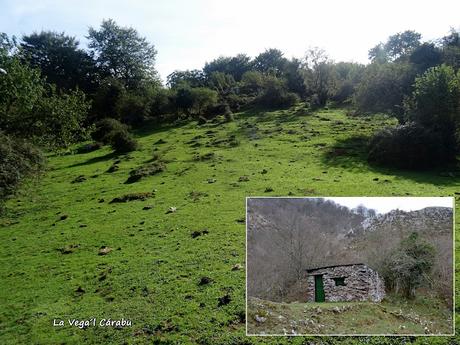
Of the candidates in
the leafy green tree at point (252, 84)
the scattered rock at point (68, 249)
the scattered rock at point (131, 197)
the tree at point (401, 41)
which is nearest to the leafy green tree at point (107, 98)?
the leafy green tree at point (252, 84)

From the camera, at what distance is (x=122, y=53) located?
78.0 meters

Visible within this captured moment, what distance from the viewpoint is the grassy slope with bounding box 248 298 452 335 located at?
1308cm

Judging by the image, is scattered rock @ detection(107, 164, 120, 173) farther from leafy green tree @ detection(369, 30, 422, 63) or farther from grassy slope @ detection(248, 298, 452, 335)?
leafy green tree @ detection(369, 30, 422, 63)

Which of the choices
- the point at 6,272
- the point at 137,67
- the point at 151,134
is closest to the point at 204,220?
the point at 6,272

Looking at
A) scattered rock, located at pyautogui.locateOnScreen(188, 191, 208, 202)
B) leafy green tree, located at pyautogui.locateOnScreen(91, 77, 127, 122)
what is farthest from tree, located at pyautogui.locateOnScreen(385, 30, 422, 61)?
scattered rock, located at pyautogui.locateOnScreen(188, 191, 208, 202)

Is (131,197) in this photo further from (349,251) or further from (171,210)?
(349,251)

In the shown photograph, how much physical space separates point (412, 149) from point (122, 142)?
2714cm

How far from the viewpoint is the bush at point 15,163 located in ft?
71.4

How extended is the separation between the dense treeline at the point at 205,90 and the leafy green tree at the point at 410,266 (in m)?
21.8

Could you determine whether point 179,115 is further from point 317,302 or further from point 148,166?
point 317,302

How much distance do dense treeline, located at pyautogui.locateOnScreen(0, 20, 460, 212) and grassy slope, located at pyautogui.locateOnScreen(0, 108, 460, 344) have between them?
13.2 ft

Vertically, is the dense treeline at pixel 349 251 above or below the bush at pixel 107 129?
below

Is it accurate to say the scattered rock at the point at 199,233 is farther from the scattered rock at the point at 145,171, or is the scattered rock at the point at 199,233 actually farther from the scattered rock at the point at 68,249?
the scattered rock at the point at 145,171

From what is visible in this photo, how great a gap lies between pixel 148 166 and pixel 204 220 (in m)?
14.3
